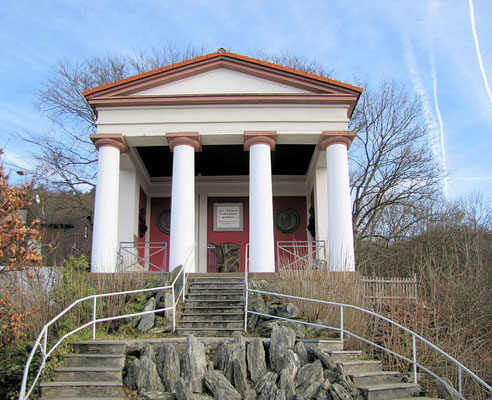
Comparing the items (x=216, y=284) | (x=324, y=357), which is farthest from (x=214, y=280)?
(x=324, y=357)

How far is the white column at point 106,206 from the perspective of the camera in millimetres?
12898

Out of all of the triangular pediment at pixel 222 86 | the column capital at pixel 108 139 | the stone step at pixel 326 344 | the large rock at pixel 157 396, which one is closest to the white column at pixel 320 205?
the triangular pediment at pixel 222 86

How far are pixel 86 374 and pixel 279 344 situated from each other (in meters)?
2.95

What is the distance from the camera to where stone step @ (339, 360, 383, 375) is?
25.1 ft

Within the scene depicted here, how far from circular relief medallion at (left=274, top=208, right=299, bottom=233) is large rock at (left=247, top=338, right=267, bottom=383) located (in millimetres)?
9875

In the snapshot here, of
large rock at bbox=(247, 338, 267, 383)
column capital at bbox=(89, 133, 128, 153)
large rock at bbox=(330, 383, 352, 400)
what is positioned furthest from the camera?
column capital at bbox=(89, 133, 128, 153)

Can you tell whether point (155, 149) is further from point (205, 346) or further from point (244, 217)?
point (205, 346)

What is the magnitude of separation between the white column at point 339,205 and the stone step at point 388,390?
5024 millimetres

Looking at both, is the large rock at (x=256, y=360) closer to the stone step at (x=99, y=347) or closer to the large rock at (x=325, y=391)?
the large rock at (x=325, y=391)

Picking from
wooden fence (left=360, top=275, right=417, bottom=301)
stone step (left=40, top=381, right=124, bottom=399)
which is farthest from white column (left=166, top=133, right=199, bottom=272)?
stone step (left=40, top=381, right=124, bottom=399)

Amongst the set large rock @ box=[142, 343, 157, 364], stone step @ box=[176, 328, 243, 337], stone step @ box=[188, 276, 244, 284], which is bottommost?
large rock @ box=[142, 343, 157, 364]

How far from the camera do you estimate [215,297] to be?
35.8 feet

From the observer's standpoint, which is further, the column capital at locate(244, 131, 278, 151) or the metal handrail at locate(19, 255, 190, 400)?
the column capital at locate(244, 131, 278, 151)

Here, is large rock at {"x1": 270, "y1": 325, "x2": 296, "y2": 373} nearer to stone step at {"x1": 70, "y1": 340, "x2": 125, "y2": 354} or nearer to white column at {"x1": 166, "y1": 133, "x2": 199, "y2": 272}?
stone step at {"x1": 70, "y1": 340, "x2": 125, "y2": 354}
